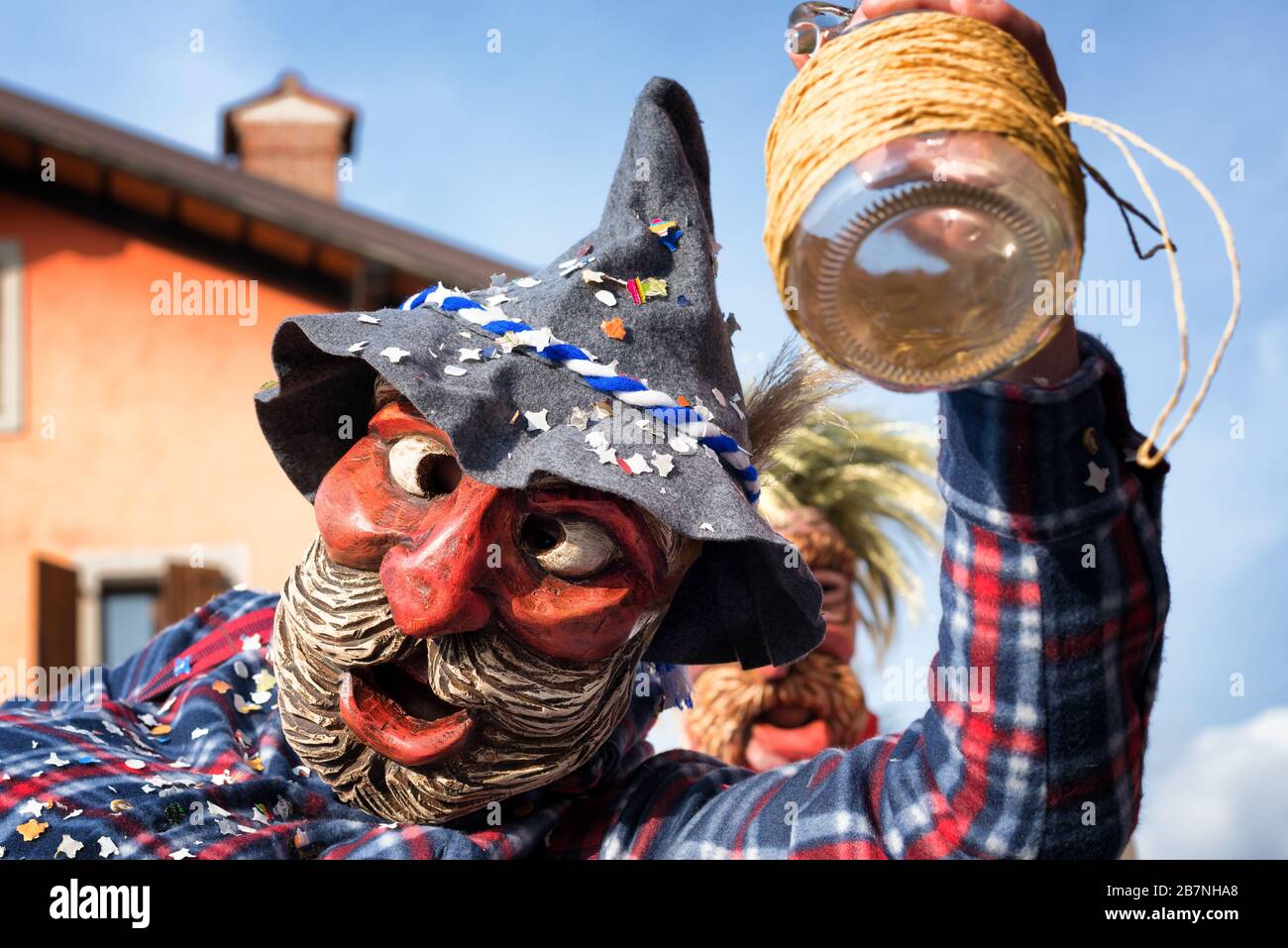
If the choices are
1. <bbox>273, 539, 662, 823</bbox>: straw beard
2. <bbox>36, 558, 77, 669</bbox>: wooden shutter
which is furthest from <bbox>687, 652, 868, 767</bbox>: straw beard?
<bbox>36, 558, 77, 669</bbox>: wooden shutter

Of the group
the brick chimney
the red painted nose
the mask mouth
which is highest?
the brick chimney

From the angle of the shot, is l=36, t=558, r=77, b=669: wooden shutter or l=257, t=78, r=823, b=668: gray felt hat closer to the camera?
l=257, t=78, r=823, b=668: gray felt hat

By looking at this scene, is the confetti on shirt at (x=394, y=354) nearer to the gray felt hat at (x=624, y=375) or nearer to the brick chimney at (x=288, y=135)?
the gray felt hat at (x=624, y=375)

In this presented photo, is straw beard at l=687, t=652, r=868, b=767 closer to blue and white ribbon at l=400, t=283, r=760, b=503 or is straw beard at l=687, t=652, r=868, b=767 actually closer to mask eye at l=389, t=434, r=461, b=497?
blue and white ribbon at l=400, t=283, r=760, b=503

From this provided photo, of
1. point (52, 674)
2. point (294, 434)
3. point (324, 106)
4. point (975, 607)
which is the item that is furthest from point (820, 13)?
point (324, 106)

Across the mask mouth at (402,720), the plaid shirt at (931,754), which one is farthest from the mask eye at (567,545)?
the plaid shirt at (931,754)

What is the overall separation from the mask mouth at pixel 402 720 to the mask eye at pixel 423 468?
0.67 feet

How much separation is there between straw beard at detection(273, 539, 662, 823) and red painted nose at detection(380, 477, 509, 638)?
74 mm

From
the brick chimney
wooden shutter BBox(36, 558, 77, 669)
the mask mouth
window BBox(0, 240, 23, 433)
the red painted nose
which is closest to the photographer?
the red painted nose

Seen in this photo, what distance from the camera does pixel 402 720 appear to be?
2.00 meters

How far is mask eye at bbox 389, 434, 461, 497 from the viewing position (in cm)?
198

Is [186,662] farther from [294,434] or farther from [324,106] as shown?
[324,106]

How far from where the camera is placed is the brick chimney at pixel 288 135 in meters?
12.1

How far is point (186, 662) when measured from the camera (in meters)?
2.69
